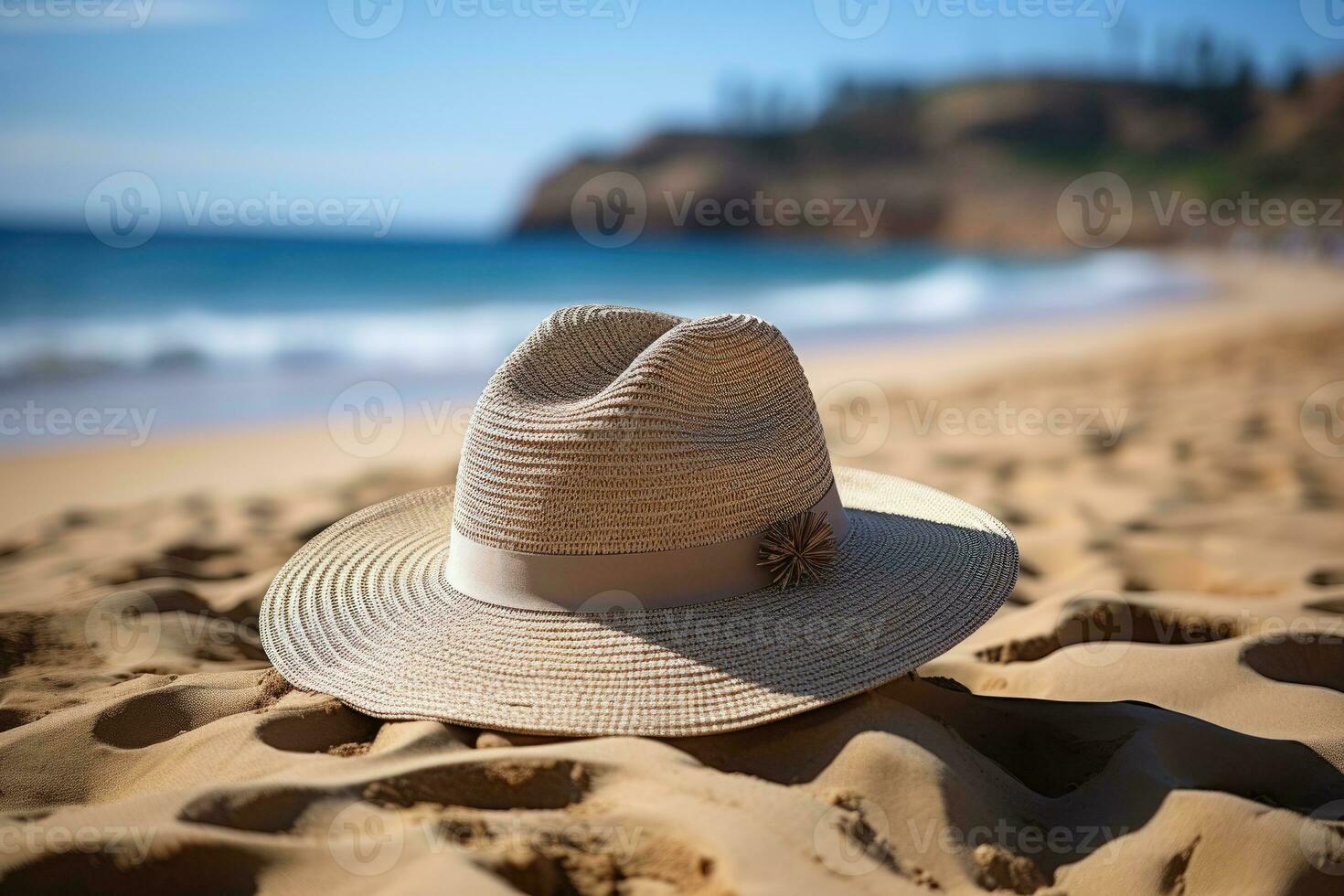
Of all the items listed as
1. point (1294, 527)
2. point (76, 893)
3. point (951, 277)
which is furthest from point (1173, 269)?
point (76, 893)

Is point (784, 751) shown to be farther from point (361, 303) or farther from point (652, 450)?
point (361, 303)

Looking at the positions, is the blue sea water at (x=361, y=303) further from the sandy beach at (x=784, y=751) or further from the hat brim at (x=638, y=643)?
the hat brim at (x=638, y=643)

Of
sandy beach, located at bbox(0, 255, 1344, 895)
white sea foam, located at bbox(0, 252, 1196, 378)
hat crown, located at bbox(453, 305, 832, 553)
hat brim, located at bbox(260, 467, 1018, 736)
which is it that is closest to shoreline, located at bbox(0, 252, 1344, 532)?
sandy beach, located at bbox(0, 255, 1344, 895)

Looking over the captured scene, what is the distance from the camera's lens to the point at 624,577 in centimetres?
211

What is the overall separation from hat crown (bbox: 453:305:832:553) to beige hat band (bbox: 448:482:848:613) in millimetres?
25

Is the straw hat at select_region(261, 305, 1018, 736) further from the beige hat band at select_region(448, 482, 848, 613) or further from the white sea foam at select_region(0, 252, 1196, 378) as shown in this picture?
the white sea foam at select_region(0, 252, 1196, 378)

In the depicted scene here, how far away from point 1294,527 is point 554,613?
3005 millimetres

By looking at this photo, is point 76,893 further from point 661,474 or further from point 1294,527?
point 1294,527

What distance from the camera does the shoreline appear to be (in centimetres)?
537

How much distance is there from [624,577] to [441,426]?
5.29 meters

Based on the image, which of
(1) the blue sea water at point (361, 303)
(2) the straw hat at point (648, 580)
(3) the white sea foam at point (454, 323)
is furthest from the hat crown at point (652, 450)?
(3) the white sea foam at point (454, 323)

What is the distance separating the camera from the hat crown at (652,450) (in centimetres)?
209

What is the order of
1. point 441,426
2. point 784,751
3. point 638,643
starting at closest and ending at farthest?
1. point 784,751
2. point 638,643
3. point 441,426

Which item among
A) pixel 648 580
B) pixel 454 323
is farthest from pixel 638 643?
pixel 454 323
